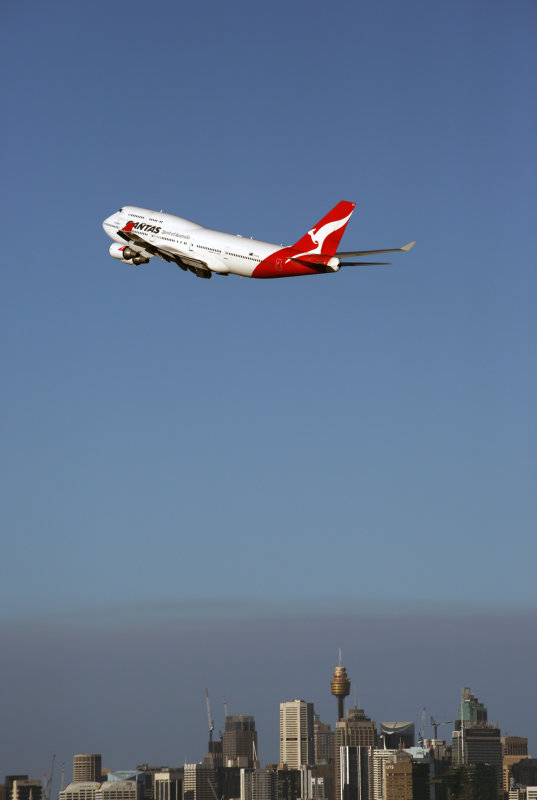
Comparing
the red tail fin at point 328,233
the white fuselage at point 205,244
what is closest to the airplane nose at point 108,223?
the white fuselage at point 205,244

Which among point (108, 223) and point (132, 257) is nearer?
point (132, 257)

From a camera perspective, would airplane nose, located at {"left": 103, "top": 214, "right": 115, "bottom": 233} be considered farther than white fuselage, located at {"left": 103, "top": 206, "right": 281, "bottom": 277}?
Yes

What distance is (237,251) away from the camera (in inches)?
5960

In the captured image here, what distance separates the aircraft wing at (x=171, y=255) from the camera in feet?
497

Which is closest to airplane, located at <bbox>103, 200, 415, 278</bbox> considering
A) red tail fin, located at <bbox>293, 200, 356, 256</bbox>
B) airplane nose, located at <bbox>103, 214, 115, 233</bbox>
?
red tail fin, located at <bbox>293, 200, 356, 256</bbox>

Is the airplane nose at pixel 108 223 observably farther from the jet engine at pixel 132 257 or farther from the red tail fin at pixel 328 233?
the red tail fin at pixel 328 233

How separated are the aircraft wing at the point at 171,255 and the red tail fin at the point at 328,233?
10869 mm

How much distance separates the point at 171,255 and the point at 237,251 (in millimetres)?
7912

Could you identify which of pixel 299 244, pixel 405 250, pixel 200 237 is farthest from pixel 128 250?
pixel 405 250

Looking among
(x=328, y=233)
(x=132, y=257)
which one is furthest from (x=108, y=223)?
(x=328, y=233)

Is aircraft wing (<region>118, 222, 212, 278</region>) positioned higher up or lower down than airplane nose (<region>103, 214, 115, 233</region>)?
lower down

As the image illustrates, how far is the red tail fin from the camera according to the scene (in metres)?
151

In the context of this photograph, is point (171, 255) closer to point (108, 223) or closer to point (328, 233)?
point (328, 233)

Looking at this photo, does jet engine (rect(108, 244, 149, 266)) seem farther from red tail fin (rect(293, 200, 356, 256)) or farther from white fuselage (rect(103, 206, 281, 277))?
red tail fin (rect(293, 200, 356, 256))
